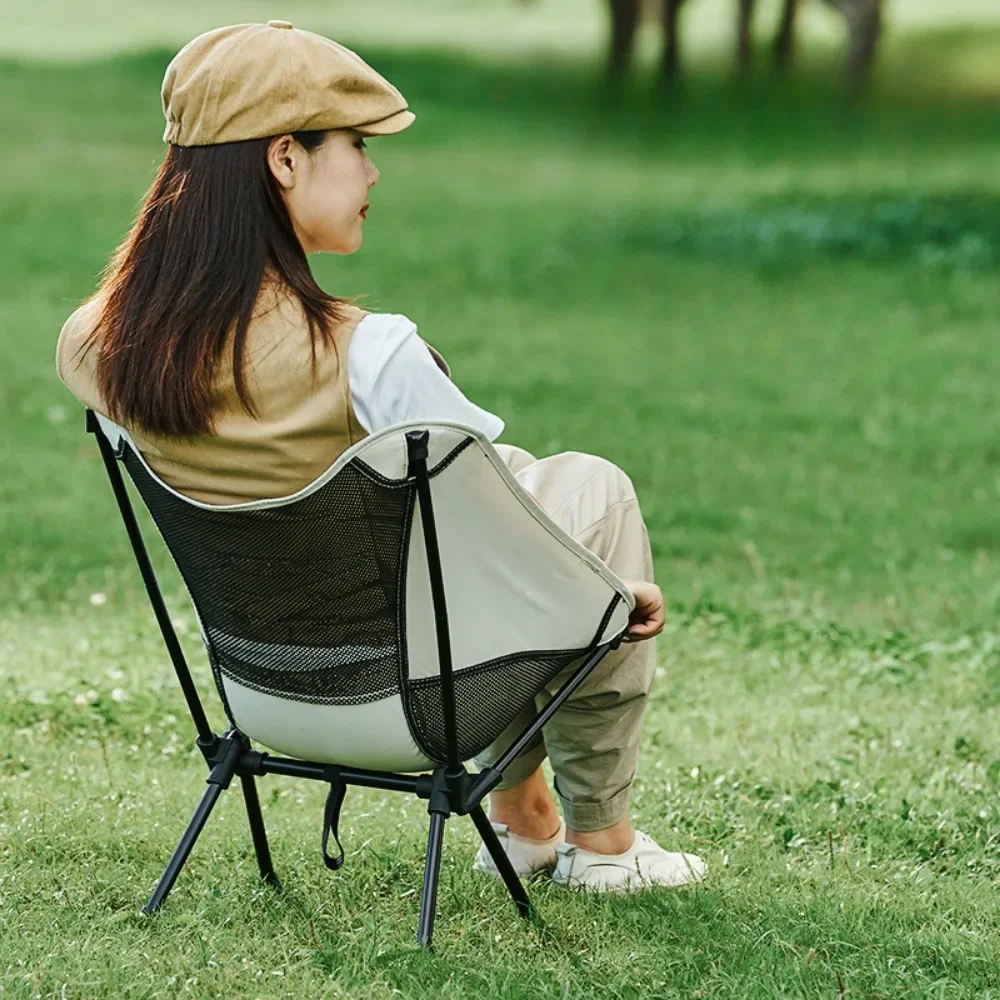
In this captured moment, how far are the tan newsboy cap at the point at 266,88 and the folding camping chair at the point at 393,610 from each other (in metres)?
0.55

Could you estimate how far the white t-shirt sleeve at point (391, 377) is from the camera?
2918mm

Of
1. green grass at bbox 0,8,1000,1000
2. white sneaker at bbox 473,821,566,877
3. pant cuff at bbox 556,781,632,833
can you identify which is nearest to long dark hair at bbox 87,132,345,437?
green grass at bbox 0,8,1000,1000

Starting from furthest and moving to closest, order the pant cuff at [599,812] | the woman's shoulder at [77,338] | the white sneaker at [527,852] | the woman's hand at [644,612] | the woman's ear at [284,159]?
1. the white sneaker at [527,852]
2. the pant cuff at [599,812]
3. the woman's hand at [644,612]
4. the woman's shoulder at [77,338]
5. the woman's ear at [284,159]

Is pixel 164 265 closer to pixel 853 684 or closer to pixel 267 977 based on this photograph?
pixel 267 977

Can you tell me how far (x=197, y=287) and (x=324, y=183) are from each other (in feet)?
0.91

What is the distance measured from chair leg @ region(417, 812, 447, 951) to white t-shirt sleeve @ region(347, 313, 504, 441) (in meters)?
0.69

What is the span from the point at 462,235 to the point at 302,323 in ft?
44.0

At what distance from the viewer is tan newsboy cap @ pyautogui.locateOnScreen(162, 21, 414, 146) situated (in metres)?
3.00

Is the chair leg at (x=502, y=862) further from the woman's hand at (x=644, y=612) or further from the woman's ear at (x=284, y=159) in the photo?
the woman's ear at (x=284, y=159)

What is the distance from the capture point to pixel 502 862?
10.9 feet

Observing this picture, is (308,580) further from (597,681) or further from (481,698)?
(597,681)

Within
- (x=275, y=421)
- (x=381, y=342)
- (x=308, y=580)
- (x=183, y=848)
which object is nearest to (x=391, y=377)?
(x=381, y=342)

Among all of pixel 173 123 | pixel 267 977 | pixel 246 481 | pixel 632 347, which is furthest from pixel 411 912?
pixel 632 347

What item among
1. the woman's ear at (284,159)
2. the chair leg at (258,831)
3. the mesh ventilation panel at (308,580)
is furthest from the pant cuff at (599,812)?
the woman's ear at (284,159)
